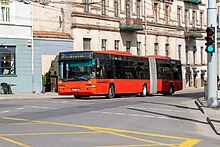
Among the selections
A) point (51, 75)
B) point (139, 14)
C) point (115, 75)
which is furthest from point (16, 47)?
point (139, 14)

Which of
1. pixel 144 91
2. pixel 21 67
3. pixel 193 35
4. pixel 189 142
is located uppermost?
pixel 193 35

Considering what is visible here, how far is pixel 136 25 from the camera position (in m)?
51.3

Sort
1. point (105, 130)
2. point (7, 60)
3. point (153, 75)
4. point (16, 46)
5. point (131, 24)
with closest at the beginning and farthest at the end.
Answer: point (105, 130) → point (7, 60) → point (16, 46) → point (153, 75) → point (131, 24)

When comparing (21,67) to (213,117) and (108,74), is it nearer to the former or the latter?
(108,74)

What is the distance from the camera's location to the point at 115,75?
3328 cm

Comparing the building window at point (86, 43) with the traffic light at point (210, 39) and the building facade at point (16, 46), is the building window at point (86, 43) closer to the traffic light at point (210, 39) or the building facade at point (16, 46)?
the building facade at point (16, 46)

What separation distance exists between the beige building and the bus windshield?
11.8 meters

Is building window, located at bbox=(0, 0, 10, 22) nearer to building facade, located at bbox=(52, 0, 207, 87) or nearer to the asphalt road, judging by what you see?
building facade, located at bbox=(52, 0, 207, 87)

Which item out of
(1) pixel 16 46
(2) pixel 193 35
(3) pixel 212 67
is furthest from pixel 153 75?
(2) pixel 193 35

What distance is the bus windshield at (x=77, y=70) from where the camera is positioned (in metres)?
30.5

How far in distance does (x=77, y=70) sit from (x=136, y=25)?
71.0 ft

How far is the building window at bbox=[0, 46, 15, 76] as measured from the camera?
126 ft

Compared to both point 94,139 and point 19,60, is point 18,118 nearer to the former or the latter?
point 94,139

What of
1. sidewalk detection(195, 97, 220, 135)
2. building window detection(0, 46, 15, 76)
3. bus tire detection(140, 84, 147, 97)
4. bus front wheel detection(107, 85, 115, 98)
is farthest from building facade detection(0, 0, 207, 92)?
sidewalk detection(195, 97, 220, 135)
